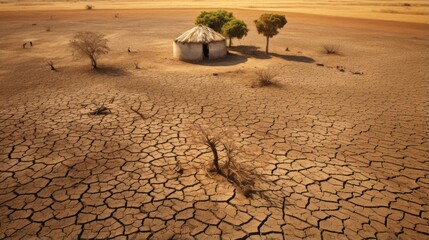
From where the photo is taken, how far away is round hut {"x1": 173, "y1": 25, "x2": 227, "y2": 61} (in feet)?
49.2

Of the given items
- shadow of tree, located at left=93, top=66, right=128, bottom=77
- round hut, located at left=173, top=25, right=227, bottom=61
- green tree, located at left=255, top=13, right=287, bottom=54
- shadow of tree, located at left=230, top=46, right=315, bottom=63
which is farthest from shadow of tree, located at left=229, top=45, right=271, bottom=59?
shadow of tree, located at left=93, top=66, right=128, bottom=77

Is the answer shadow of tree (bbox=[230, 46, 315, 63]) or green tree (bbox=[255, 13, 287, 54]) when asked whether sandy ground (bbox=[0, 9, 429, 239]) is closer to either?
shadow of tree (bbox=[230, 46, 315, 63])

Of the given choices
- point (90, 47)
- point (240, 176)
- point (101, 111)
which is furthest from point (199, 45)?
point (240, 176)

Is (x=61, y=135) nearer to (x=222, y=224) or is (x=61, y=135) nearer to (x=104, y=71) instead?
(x=222, y=224)

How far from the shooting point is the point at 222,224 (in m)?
4.41

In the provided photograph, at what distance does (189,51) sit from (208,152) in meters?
9.76

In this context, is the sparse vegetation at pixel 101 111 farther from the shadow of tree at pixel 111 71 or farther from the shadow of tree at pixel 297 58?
the shadow of tree at pixel 297 58

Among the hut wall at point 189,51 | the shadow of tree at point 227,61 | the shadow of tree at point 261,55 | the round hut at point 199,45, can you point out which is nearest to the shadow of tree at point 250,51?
the shadow of tree at point 261,55

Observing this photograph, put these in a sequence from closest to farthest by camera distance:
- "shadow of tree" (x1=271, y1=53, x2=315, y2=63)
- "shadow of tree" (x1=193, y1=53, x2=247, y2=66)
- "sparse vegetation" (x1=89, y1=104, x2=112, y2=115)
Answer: "sparse vegetation" (x1=89, y1=104, x2=112, y2=115) → "shadow of tree" (x1=193, y1=53, x2=247, y2=66) → "shadow of tree" (x1=271, y1=53, x2=315, y2=63)

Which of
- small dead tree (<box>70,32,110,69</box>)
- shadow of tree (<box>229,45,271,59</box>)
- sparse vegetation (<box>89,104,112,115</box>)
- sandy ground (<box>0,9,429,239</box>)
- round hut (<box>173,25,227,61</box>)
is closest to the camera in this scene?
sandy ground (<box>0,9,429,239</box>)

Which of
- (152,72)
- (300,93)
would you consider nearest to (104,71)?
(152,72)

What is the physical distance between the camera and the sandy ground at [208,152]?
14.8ft

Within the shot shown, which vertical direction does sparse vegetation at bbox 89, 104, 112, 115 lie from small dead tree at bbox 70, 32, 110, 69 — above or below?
below

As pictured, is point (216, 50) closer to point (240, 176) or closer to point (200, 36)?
point (200, 36)
